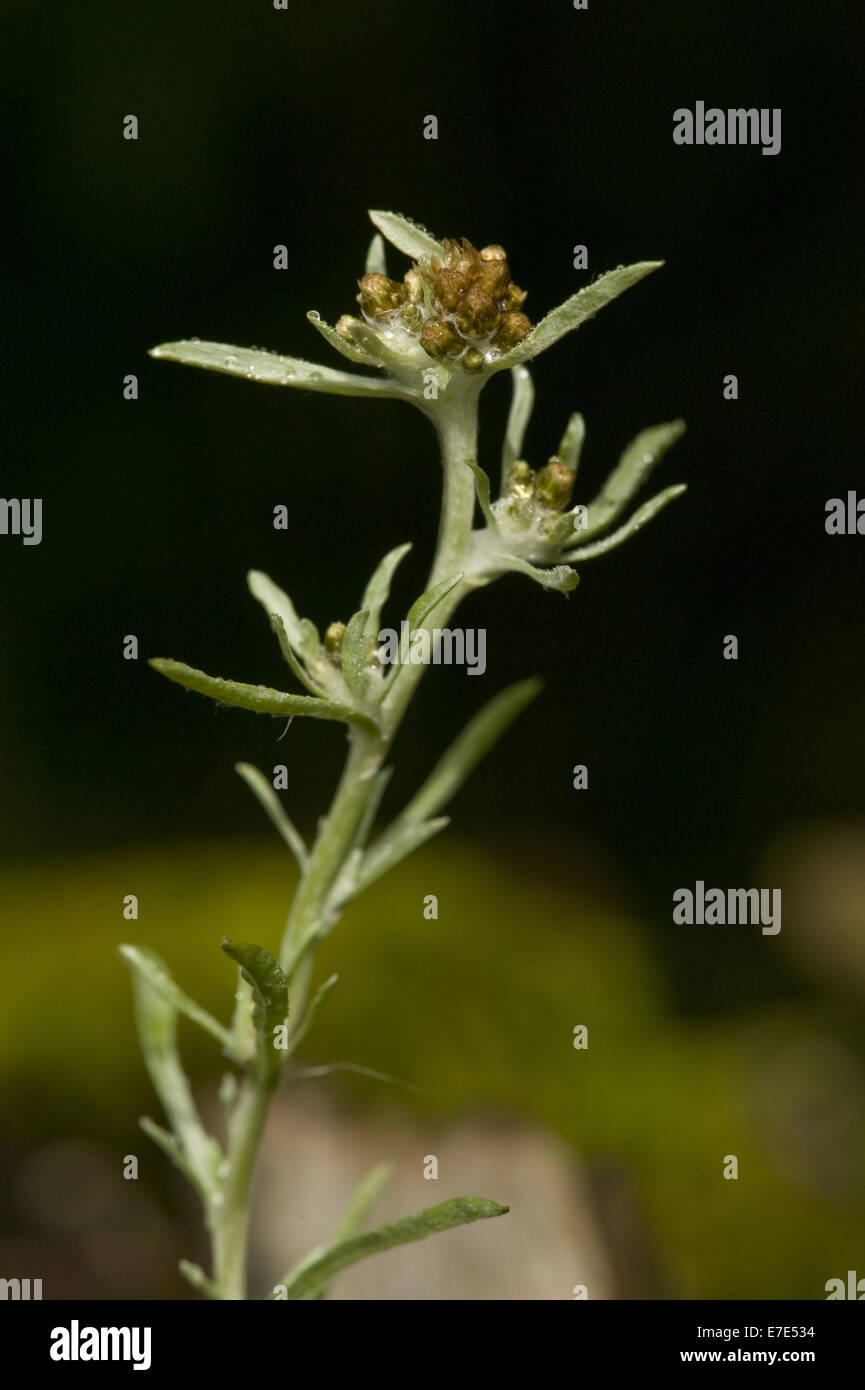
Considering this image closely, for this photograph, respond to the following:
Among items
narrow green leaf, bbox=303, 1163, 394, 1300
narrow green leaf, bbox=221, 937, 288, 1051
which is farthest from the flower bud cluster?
narrow green leaf, bbox=303, 1163, 394, 1300

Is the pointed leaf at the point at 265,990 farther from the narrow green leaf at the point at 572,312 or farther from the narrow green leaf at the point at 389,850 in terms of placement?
the narrow green leaf at the point at 572,312

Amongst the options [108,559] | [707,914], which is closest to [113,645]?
[108,559]

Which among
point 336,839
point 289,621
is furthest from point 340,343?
point 336,839

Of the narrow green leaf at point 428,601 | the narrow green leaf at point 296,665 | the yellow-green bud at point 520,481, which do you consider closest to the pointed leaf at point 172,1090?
the narrow green leaf at point 296,665

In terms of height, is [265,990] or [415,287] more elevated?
[415,287]

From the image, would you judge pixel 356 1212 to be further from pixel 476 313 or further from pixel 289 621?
pixel 476 313

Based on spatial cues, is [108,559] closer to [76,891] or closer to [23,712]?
[23,712]
